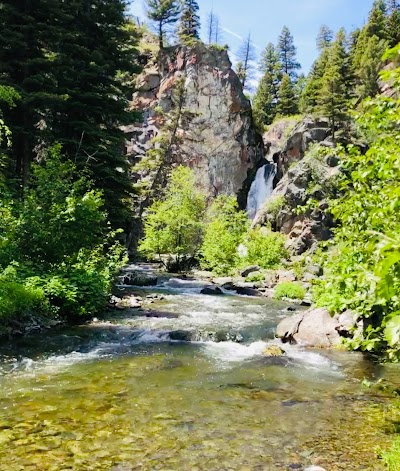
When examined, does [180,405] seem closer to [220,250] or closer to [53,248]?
[53,248]

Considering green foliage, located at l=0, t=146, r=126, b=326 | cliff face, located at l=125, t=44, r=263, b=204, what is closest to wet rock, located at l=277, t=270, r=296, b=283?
green foliage, located at l=0, t=146, r=126, b=326

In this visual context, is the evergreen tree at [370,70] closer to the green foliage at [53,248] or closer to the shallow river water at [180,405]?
the green foliage at [53,248]

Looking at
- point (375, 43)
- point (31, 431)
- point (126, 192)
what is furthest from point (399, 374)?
point (375, 43)

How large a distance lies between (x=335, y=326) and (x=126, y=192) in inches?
665

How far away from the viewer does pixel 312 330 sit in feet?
40.2

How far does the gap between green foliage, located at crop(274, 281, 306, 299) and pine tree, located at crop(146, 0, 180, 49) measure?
51.1 metres

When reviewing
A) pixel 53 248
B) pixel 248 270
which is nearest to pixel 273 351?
pixel 53 248

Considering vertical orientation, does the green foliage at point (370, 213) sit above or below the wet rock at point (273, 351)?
above

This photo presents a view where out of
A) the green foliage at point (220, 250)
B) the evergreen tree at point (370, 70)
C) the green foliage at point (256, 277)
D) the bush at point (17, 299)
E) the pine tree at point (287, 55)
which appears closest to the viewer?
the bush at point (17, 299)

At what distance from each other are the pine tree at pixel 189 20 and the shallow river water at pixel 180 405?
6132cm

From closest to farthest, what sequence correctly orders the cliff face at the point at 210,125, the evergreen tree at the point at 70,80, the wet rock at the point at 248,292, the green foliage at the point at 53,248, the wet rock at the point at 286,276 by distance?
the green foliage at the point at 53,248 < the evergreen tree at the point at 70,80 < the wet rock at the point at 248,292 < the wet rock at the point at 286,276 < the cliff face at the point at 210,125

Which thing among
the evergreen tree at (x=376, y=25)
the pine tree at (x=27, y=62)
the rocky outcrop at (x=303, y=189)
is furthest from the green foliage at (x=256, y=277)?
the evergreen tree at (x=376, y=25)

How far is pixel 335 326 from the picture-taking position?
12.1 m

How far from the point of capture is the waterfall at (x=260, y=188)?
5244cm
